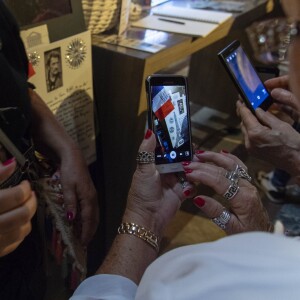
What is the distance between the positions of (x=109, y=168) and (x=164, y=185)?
43 cm

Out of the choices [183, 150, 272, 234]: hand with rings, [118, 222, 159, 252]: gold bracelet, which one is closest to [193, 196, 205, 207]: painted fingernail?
[183, 150, 272, 234]: hand with rings

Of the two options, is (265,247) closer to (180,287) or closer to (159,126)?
(180,287)

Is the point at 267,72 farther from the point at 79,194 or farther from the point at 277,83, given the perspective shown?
the point at 79,194

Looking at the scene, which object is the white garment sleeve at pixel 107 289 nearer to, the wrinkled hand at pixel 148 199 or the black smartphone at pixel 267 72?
the wrinkled hand at pixel 148 199

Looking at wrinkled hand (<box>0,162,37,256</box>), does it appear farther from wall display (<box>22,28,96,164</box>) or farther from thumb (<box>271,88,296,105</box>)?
thumb (<box>271,88,296,105</box>)

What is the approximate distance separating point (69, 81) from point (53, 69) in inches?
2.2

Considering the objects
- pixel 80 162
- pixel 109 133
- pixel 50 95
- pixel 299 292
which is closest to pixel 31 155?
pixel 80 162

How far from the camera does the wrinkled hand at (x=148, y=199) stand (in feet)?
2.49

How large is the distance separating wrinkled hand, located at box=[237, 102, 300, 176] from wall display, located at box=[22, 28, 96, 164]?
42cm

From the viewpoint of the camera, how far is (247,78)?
1075 mm

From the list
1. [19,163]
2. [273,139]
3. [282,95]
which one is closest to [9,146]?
[19,163]

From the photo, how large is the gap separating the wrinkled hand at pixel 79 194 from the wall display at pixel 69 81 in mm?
181

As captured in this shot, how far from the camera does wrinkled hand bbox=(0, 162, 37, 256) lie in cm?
58

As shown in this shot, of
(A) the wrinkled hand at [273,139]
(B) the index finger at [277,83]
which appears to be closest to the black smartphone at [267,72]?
(B) the index finger at [277,83]
